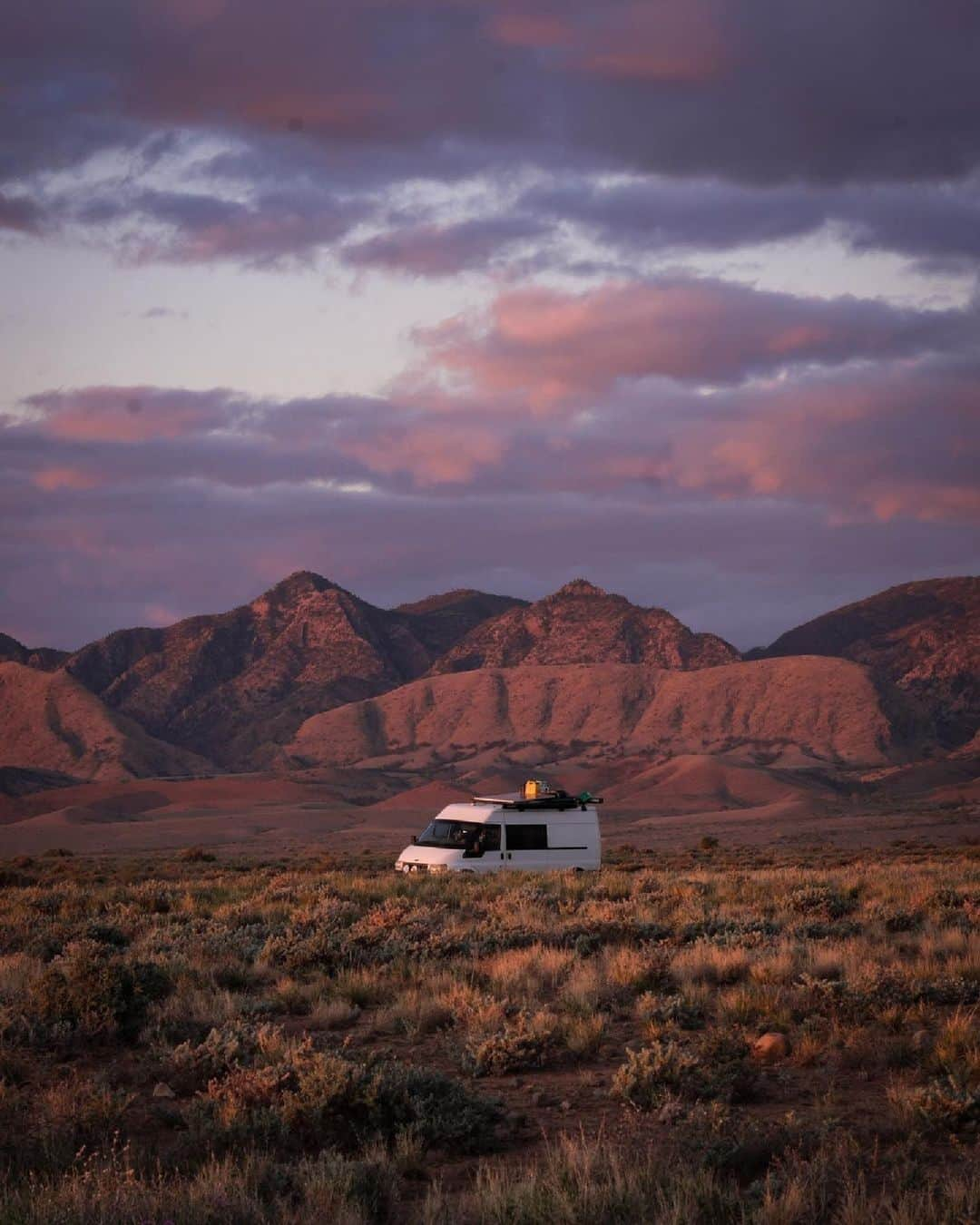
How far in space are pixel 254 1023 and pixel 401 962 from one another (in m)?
2.81

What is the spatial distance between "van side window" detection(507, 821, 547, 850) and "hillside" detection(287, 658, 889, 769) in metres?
113

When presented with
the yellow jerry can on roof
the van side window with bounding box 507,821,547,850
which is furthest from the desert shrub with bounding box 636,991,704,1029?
the yellow jerry can on roof

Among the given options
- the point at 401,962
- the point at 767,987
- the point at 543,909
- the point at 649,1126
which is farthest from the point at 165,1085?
the point at 543,909

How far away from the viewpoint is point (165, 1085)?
27.2ft

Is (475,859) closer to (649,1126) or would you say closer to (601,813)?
(649,1126)

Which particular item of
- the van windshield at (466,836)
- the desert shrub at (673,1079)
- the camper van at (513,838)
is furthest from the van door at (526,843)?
the desert shrub at (673,1079)

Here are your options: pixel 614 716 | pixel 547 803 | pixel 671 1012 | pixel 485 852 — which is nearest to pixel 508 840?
pixel 485 852

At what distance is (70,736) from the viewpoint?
15888 centimetres

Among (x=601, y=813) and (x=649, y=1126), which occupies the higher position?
(x=649, y=1126)

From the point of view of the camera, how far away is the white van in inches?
906

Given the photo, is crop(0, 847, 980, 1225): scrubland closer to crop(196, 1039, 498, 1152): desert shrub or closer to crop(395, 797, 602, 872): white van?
crop(196, 1039, 498, 1152): desert shrub

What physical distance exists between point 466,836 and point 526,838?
1.15 meters

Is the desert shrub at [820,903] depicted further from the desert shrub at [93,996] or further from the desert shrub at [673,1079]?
the desert shrub at [93,996]

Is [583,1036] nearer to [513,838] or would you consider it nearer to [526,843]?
[513,838]
